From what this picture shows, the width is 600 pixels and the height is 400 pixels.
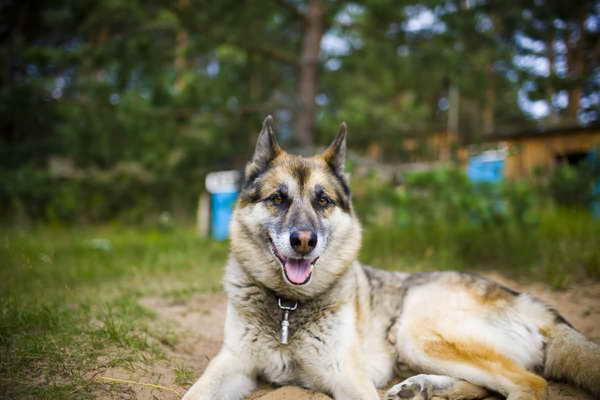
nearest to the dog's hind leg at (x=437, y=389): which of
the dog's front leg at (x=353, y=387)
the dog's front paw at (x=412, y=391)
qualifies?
the dog's front paw at (x=412, y=391)

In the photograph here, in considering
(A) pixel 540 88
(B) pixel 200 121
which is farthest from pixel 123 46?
(A) pixel 540 88

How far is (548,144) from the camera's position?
1203cm

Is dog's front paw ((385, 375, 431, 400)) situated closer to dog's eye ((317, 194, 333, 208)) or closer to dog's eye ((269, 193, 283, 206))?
dog's eye ((317, 194, 333, 208))

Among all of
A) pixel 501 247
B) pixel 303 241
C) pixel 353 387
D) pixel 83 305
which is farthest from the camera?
pixel 501 247

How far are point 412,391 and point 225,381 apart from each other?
48.3 inches

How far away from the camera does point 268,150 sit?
328 centimetres

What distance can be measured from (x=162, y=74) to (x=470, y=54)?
6734mm

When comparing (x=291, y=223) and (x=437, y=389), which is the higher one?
(x=291, y=223)

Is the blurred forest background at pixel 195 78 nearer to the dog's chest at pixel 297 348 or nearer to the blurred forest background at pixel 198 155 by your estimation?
the blurred forest background at pixel 198 155

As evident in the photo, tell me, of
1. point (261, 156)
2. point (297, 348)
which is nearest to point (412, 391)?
point (297, 348)

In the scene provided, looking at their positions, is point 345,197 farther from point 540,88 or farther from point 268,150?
point 540,88

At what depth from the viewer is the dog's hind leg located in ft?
8.38

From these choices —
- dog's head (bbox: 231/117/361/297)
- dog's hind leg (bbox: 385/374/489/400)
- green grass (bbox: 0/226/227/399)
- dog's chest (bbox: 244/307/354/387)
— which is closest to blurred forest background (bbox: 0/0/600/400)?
green grass (bbox: 0/226/227/399)

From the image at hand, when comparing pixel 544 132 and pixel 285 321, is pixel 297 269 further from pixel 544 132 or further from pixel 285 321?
pixel 544 132
